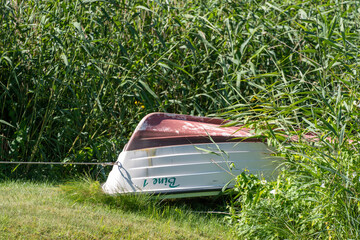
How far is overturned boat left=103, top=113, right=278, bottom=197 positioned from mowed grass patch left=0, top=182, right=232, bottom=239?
25 centimetres

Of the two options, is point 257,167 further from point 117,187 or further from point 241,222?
point 117,187

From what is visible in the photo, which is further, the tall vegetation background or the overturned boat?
the tall vegetation background

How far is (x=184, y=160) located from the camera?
4648 millimetres

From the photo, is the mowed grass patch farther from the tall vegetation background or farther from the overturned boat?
the tall vegetation background

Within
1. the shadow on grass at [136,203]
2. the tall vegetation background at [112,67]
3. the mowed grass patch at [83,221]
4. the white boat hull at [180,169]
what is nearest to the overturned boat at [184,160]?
the white boat hull at [180,169]

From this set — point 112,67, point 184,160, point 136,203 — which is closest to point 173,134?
point 184,160

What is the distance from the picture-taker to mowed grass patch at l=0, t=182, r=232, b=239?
340 cm

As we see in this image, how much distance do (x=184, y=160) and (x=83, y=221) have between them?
129 centimetres

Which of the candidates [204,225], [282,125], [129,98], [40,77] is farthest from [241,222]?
[40,77]

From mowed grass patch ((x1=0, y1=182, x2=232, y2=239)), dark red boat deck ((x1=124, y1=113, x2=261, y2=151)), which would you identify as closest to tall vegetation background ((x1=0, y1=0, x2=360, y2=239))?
dark red boat deck ((x1=124, y1=113, x2=261, y2=151))

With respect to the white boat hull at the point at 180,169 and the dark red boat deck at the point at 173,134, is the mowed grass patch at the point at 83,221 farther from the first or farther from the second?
the dark red boat deck at the point at 173,134

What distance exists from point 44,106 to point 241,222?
2.99 m

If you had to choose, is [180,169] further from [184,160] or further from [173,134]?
[173,134]

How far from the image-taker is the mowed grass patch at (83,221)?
3.40 metres
